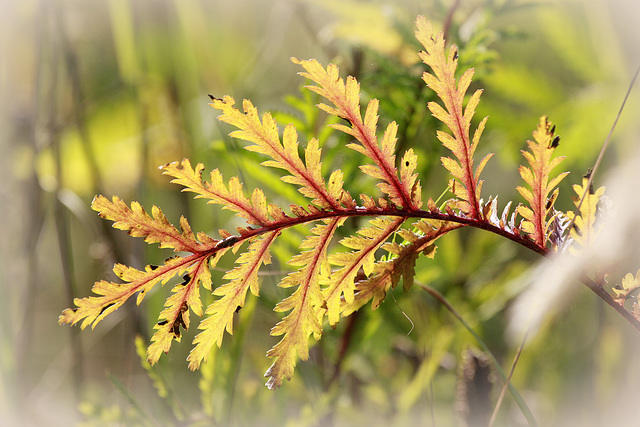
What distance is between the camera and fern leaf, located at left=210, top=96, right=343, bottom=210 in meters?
0.26

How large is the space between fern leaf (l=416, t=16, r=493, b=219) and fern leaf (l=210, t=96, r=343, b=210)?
7cm

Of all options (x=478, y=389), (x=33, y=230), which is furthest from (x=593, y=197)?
(x=33, y=230)

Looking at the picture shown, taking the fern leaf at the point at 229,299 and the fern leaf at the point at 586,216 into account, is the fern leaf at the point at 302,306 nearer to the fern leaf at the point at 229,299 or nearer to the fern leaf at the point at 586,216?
the fern leaf at the point at 229,299

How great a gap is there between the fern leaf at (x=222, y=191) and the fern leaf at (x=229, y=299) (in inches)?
0.6

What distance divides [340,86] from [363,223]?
29 centimetres

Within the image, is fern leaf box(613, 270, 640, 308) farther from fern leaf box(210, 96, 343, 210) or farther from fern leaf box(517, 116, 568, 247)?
fern leaf box(210, 96, 343, 210)

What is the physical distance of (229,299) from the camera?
0.27m

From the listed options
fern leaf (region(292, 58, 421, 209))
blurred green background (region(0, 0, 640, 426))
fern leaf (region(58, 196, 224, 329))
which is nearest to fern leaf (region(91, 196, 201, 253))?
fern leaf (region(58, 196, 224, 329))

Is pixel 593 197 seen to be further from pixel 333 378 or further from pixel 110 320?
pixel 110 320

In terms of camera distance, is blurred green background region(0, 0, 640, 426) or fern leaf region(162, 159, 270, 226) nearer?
fern leaf region(162, 159, 270, 226)

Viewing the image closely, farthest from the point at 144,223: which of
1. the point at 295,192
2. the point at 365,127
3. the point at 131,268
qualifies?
the point at 295,192

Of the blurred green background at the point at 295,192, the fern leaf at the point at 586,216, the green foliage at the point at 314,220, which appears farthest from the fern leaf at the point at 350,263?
the blurred green background at the point at 295,192

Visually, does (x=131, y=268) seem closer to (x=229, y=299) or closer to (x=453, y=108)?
(x=229, y=299)

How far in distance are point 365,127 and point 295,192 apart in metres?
0.24
